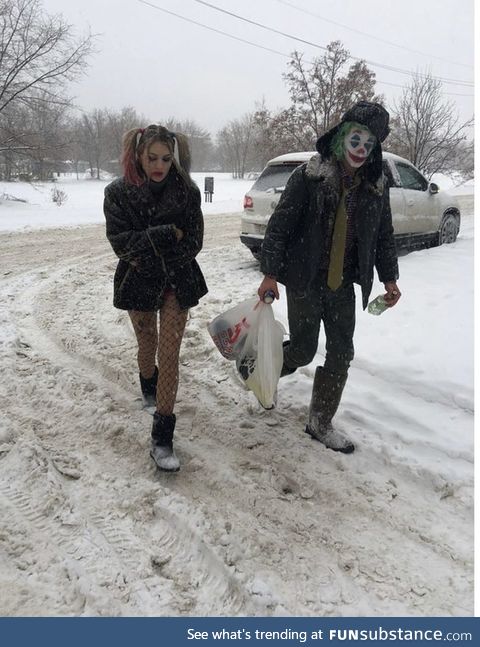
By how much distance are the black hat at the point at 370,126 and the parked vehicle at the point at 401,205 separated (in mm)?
4196

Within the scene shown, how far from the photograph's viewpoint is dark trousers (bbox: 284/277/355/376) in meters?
2.82

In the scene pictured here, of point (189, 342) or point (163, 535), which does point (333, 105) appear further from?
point (163, 535)

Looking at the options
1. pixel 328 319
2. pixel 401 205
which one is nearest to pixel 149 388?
pixel 328 319

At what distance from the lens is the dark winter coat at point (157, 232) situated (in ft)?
8.31

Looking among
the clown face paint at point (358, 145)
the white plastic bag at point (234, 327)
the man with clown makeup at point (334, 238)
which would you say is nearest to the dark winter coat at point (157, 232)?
the white plastic bag at point (234, 327)

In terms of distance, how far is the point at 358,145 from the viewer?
2553mm

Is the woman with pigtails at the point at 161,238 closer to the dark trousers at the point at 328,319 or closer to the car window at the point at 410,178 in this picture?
the dark trousers at the point at 328,319

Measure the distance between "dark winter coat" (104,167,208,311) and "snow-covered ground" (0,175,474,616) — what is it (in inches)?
39.8

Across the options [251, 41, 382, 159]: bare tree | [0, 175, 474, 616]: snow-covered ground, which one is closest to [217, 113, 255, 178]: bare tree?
[251, 41, 382, 159]: bare tree

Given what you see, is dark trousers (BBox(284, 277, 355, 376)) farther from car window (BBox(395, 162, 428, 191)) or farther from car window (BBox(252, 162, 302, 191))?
car window (BBox(395, 162, 428, 191))

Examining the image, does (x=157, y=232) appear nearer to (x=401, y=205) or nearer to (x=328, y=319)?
(x=328, y=319)

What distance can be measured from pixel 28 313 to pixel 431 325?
4.12 metres

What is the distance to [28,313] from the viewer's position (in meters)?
5.15

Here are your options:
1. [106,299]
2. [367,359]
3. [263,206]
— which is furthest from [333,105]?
[367,359]
